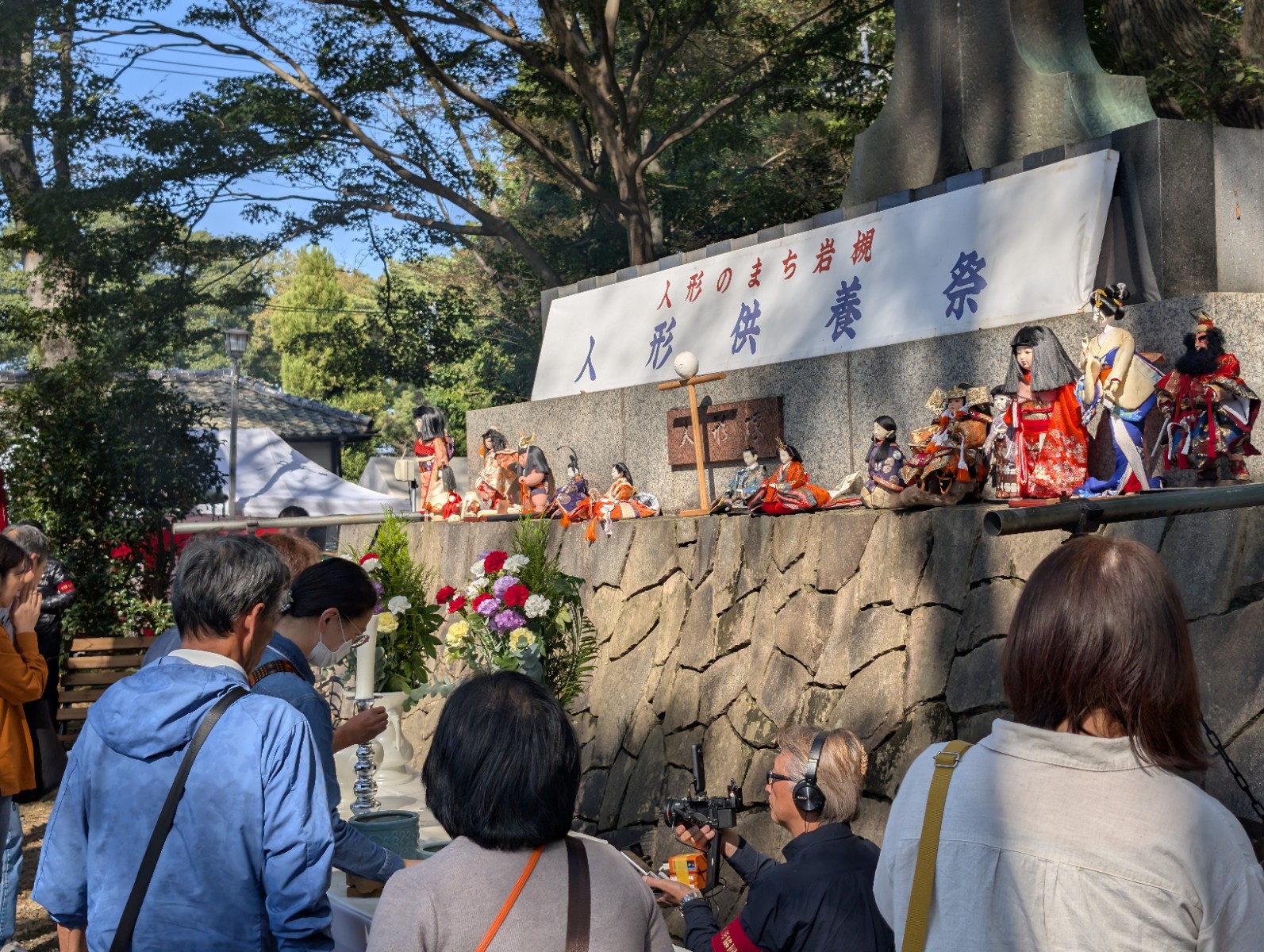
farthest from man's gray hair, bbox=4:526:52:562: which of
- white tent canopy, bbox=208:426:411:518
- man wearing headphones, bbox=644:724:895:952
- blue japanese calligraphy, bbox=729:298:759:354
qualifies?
white tent canopy, bbox=208:426:411:518

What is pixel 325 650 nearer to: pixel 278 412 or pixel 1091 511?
pixel 1091 511

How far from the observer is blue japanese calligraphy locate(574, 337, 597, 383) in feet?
27.6

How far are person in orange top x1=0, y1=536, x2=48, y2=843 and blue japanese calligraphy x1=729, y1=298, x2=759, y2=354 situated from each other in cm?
394

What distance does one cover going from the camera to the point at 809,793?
3.02 meters

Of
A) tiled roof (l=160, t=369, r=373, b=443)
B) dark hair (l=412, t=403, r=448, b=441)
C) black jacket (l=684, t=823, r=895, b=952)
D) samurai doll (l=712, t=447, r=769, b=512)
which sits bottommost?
black jacket (l=684, t=823, r=895, b=952)

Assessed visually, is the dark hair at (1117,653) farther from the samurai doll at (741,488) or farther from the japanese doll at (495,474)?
the japanese doll at (495,474)

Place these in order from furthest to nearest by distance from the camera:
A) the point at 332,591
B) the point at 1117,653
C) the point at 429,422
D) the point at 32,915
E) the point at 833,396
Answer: the point at 429,422 → the point at 32,915 → the point at 833,396 → the point at 332,591 → the point at 1117,653

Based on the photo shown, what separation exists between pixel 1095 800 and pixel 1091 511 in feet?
2.61

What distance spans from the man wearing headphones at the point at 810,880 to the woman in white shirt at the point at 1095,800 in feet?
4.26

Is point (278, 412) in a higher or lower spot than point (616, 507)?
higher

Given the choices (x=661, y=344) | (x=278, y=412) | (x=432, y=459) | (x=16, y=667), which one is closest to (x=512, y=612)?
(x=16, y=667)

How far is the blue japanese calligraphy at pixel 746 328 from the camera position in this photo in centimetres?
708

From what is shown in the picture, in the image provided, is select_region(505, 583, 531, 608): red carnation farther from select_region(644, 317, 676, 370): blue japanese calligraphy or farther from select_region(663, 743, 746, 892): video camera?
select_region(644, 317, 676, 370): blue japanese calligraphy

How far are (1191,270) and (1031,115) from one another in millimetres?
1626
